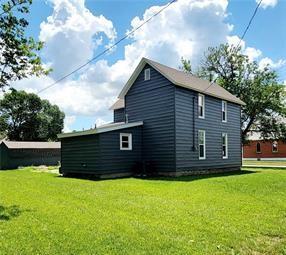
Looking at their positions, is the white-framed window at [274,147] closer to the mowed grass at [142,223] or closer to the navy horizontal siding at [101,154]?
the navy horizontal siding at [101,154]

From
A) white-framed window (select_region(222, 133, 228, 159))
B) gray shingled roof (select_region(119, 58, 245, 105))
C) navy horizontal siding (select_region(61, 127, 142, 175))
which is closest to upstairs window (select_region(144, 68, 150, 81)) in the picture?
gray shingled roof (select_region(119, 58, 245, 105))

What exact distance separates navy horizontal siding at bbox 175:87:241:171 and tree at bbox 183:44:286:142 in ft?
28.9

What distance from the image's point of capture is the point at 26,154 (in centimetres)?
3603

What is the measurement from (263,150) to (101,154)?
34568mm

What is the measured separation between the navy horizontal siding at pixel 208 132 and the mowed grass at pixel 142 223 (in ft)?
23.9

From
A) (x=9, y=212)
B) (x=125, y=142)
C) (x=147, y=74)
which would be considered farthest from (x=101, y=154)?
(x=9, y=212)

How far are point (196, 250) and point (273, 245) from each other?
140 cm

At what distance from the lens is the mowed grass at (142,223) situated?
5.20m

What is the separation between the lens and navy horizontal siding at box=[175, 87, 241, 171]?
18031mm

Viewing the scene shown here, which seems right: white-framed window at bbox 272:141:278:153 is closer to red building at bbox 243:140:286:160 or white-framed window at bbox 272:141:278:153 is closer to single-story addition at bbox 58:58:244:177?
red building at bbox 243:140:286:160

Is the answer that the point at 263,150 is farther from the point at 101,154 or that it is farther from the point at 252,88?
the point at 101,154

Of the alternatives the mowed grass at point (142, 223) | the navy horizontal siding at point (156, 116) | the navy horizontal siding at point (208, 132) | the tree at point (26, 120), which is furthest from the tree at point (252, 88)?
the tree at point (26, 120)

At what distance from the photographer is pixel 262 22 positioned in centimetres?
1180

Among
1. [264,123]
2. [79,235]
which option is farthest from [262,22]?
[264,123]
